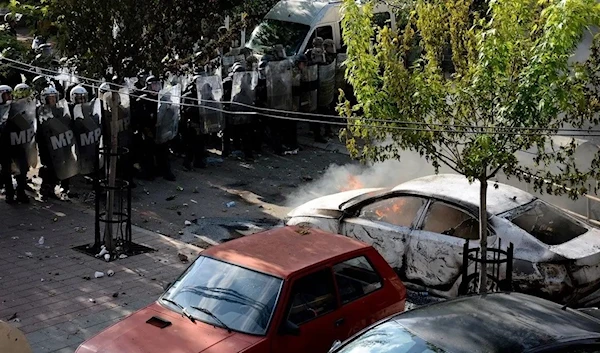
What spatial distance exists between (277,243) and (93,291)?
315 cm

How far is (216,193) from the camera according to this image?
13.9 metres

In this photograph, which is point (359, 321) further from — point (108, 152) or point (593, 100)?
point (108, 152)

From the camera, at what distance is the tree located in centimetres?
746

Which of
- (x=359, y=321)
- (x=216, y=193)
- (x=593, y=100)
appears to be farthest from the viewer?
(x=216, y=193)

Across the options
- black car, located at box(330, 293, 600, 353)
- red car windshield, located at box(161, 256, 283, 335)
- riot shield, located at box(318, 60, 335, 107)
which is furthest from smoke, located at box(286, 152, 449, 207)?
black car, located at box(330, 293, 600, 353)

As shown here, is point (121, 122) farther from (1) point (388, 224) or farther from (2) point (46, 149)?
(1) point (388, 224)

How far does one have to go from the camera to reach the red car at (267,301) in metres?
6.50

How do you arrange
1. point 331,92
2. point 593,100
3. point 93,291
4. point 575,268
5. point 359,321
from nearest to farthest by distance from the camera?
point 359,321, point 593,100, point 575,268, point 93,291, point 331,92

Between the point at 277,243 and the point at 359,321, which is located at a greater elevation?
the point at 277,243

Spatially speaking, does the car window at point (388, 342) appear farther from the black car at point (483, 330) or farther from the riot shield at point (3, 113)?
the riot shield at point (3, 113)

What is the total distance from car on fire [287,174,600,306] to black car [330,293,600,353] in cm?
266

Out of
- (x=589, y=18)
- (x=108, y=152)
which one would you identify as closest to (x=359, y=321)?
(x=589, y=18)

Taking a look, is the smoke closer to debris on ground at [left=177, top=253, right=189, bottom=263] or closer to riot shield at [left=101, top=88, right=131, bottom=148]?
riot shield at [left=101, top=88, right=131, bottom=148]

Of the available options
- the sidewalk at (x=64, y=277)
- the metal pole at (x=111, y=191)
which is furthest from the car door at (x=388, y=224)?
the metal pole at (x=111, y=191)
